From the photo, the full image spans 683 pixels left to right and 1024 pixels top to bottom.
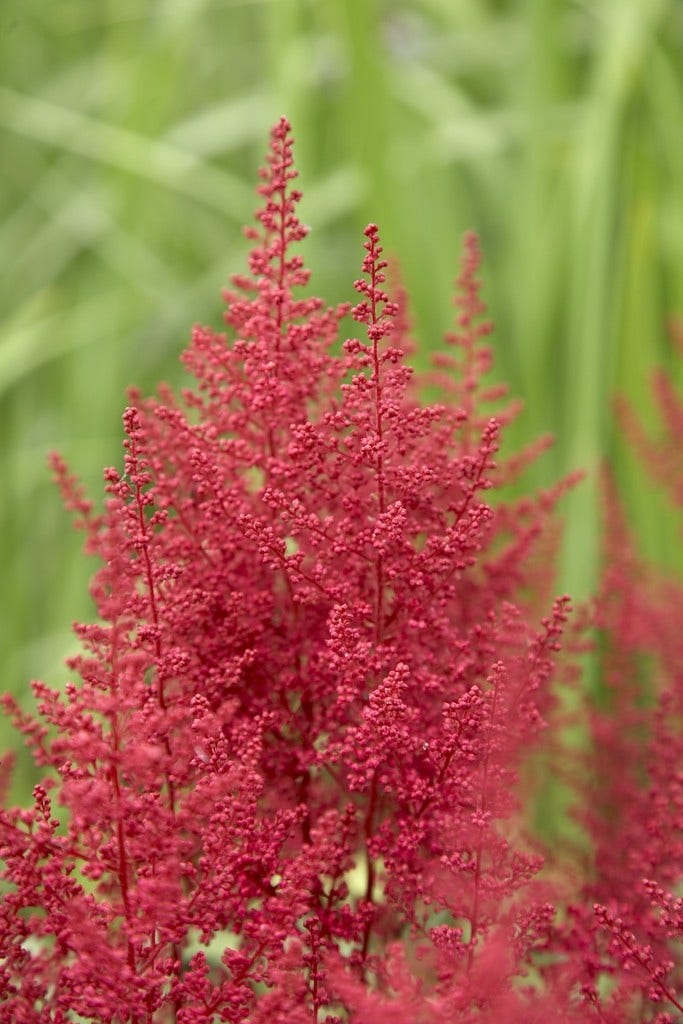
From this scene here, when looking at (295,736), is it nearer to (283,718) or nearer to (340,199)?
(283,718)

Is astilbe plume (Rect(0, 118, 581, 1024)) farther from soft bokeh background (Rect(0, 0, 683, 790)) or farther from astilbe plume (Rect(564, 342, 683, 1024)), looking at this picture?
soft bokeh background (Rect(0, 0, 683, 790))

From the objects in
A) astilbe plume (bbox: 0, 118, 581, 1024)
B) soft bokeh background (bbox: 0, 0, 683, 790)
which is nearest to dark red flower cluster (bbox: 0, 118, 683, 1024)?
astilbe plume (bbox: 0, 118, 581, 1024)

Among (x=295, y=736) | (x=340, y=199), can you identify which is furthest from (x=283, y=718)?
(x=340, y=199)

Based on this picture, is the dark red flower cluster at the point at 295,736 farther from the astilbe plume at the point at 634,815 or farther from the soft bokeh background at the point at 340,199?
the soft bokeh background at the point at 340,199

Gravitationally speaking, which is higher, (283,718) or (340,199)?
(340,199)

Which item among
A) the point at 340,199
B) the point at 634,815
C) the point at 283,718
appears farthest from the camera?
the point at 340,199

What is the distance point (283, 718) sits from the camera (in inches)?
24.7

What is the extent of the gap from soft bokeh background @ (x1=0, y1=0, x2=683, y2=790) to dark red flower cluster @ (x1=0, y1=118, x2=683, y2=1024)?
95 cm

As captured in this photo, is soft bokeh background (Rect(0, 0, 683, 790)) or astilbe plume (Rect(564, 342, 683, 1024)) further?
soft bokeh background (Rect(0, 0, 683, 790))

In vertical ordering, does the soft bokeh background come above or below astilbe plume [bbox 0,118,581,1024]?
above

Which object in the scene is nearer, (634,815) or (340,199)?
(634,815)

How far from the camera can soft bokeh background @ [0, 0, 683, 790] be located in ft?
5.49

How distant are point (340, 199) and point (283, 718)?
1.43 metres

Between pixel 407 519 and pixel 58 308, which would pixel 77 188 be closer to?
pixel 58 308
